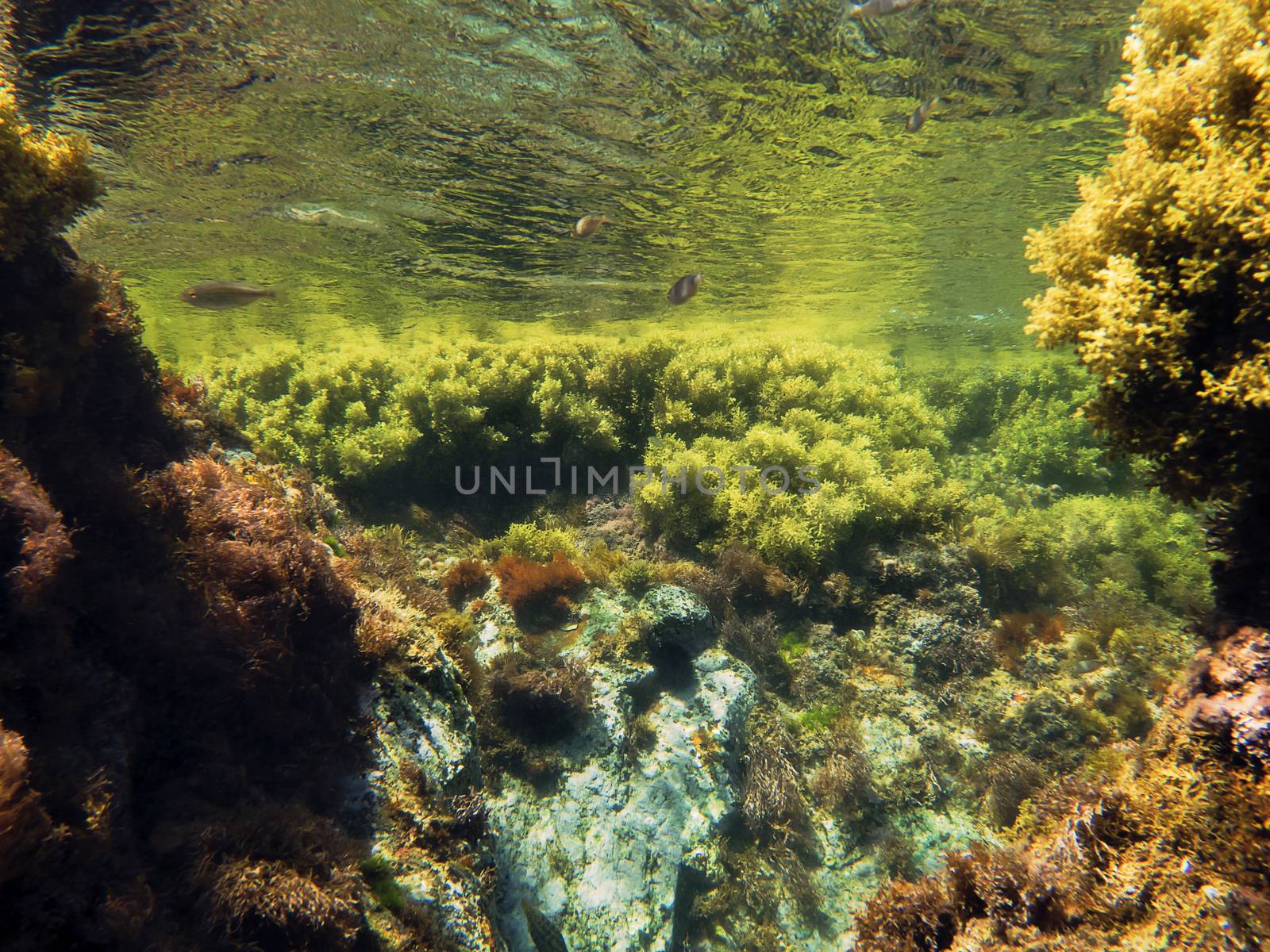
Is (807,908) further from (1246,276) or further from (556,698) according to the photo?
(1246,276)

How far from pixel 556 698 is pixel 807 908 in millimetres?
3365

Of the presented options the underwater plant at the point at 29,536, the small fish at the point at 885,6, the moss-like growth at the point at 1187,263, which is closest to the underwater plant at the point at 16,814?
the underwater plant at the point at 29,536

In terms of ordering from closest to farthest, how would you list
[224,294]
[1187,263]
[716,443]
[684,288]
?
[1187,263] → [224,294] → [684,288] → [716,443]

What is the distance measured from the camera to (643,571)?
291 inches

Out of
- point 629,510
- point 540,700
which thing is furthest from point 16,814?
point 629,510

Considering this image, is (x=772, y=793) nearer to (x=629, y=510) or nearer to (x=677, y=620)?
(x=677, y=620)

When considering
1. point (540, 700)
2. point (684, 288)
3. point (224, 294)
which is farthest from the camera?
point (684, 288)

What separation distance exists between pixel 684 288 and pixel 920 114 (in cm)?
389

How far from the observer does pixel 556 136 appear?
365 inches

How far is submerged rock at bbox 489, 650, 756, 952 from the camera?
193 inches

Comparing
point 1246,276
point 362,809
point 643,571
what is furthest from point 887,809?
point 1246,276

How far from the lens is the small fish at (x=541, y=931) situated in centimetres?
440

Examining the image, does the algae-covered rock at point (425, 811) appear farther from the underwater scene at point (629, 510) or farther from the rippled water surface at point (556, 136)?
the rippled water surface at point (556, 136)

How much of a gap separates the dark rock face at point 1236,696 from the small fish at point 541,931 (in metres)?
4.66
